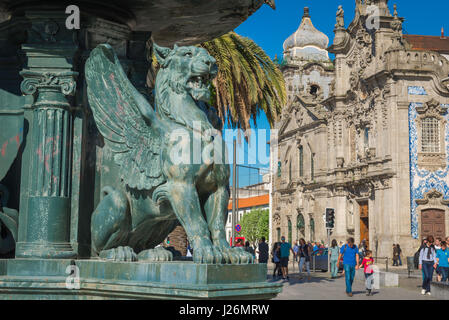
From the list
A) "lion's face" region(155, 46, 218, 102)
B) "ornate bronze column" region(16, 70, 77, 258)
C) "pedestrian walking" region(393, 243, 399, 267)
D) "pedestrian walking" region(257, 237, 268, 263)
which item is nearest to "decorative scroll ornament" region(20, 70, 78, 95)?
"ornate bronze column" region(16, 70, 77, 258)

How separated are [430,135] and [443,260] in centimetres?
2205

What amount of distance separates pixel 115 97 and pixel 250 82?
13.1 m

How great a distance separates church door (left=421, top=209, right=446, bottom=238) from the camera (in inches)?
1339

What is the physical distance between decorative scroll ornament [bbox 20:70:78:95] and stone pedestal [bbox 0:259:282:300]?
57.7 inches

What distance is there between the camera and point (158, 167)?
4.52 metres

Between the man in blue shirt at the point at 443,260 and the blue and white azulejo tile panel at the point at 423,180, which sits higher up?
the blue and white azulejo tile panel at the point at 423,180

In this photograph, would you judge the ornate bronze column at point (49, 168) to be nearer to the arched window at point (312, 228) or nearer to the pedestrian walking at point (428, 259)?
the pedestrian walking at point (428, 259)

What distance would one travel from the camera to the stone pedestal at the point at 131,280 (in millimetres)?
3844

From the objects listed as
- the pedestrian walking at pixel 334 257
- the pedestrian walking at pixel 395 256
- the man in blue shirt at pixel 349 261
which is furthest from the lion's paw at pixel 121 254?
the pedestrian walking at pixel 395 256

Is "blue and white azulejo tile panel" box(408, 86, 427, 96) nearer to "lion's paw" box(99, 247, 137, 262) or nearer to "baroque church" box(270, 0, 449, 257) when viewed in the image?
"baroque church" box(270, 0, 449, 257)

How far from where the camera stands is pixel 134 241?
16.4ft

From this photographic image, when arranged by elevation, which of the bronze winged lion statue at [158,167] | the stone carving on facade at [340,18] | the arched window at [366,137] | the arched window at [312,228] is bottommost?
the arched window at [312,228]

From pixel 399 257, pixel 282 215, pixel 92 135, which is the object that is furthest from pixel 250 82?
pixel 282 215

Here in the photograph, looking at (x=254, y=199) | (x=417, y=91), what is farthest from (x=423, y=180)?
(x=254, y=199)
